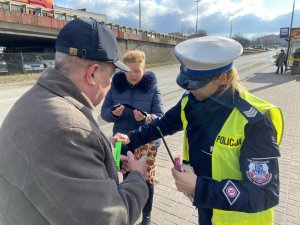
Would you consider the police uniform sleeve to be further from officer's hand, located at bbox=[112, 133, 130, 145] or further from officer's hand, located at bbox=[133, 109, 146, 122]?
officer's hand, located at bbox=[133, 109, 146, 122]

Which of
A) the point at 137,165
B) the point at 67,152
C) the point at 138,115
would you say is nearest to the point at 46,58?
the point at 138,115

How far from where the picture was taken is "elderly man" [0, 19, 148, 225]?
1.10 m

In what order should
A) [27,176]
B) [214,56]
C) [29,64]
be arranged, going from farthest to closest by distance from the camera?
[29,64] → [214,56] → [27,176]

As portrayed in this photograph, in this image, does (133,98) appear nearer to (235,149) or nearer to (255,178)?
(235,149)

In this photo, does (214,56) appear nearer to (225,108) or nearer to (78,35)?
(225,108)

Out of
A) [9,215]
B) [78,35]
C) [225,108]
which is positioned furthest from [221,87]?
[9,215]

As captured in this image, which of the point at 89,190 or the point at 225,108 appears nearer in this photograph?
the point at 89,190

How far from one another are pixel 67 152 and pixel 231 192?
867 mm

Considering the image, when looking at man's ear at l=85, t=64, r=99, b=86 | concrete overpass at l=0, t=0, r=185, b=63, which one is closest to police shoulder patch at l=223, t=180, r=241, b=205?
man's ear at l=85, t=64, r=99, b=86

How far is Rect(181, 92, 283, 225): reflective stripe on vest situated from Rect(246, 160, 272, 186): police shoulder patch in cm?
11

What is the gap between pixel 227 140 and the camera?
1.52 m

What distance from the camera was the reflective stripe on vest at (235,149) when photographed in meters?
1.48

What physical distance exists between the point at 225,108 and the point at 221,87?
0.43ft

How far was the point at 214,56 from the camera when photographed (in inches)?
58.2
